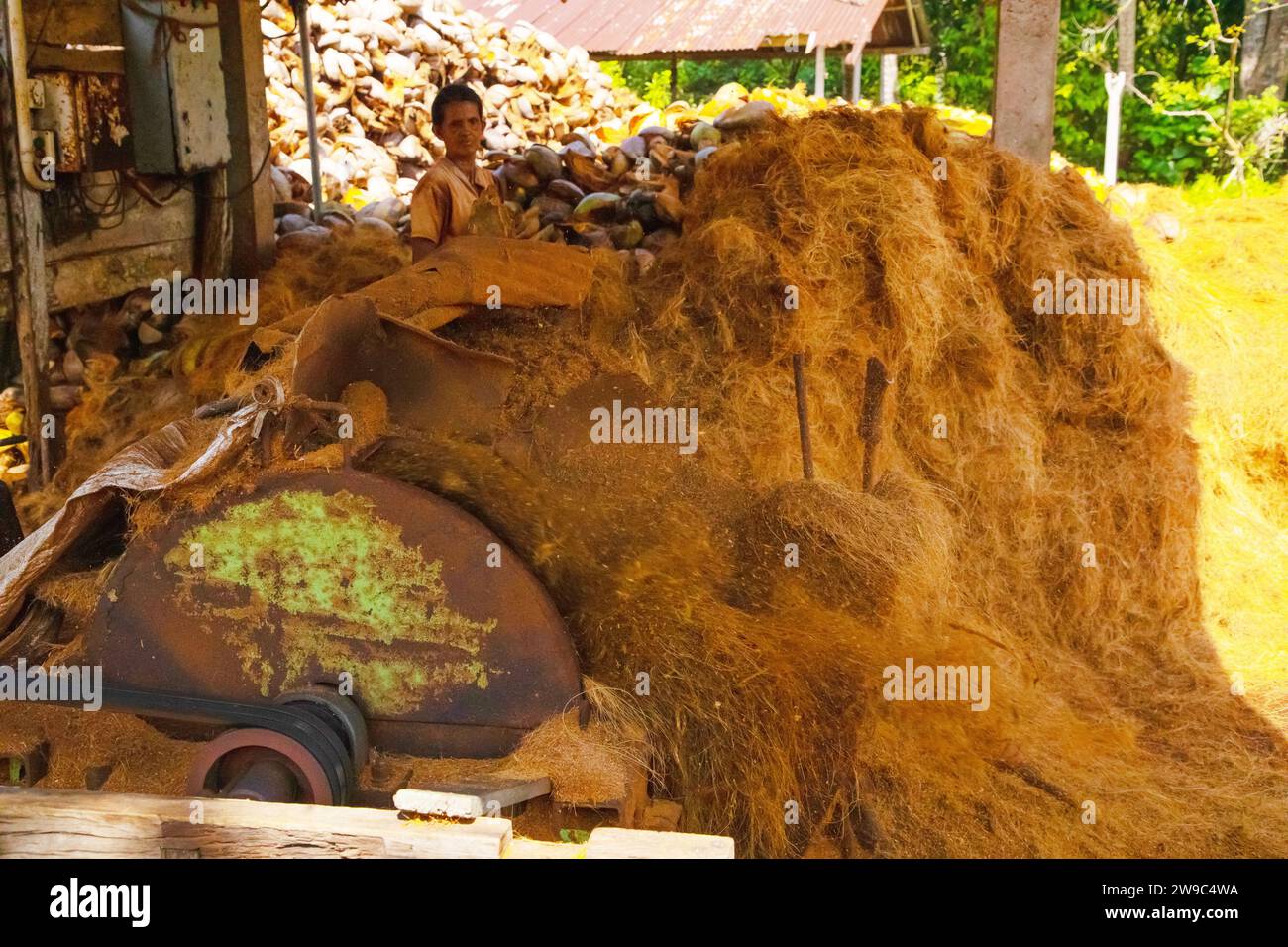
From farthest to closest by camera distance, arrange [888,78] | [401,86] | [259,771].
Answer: [888,78]
[401,86]
[259,771]

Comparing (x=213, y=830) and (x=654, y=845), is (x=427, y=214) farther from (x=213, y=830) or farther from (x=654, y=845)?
(x=654, y=845)

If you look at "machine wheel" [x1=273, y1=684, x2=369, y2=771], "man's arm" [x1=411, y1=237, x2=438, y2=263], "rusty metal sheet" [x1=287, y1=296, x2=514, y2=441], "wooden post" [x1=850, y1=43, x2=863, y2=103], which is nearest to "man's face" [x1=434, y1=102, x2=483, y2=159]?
"man's arm" [x1=411, y1=237, x2=438, y2=263]

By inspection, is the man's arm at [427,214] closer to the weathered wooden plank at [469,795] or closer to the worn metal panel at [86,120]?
the worn metal panel at [86,120]

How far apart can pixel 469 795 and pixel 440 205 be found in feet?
12.0

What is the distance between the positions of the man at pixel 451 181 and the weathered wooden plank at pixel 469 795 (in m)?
3.27

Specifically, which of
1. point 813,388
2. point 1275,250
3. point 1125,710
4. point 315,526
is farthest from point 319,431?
point 1275,250

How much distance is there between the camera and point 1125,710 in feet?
16.6

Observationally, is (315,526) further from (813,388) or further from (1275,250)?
(1275,250)

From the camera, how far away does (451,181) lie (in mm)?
5328

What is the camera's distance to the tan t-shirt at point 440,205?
5250 mm

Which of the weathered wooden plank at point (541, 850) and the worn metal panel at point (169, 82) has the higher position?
the worn metal panel at point (169, 82)

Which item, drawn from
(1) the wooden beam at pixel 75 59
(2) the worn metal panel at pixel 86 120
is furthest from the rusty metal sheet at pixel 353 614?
(1) the wooden beam at pixel 75 59

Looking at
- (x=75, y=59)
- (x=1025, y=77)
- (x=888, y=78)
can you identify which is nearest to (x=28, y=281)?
(x=75, y=59)
